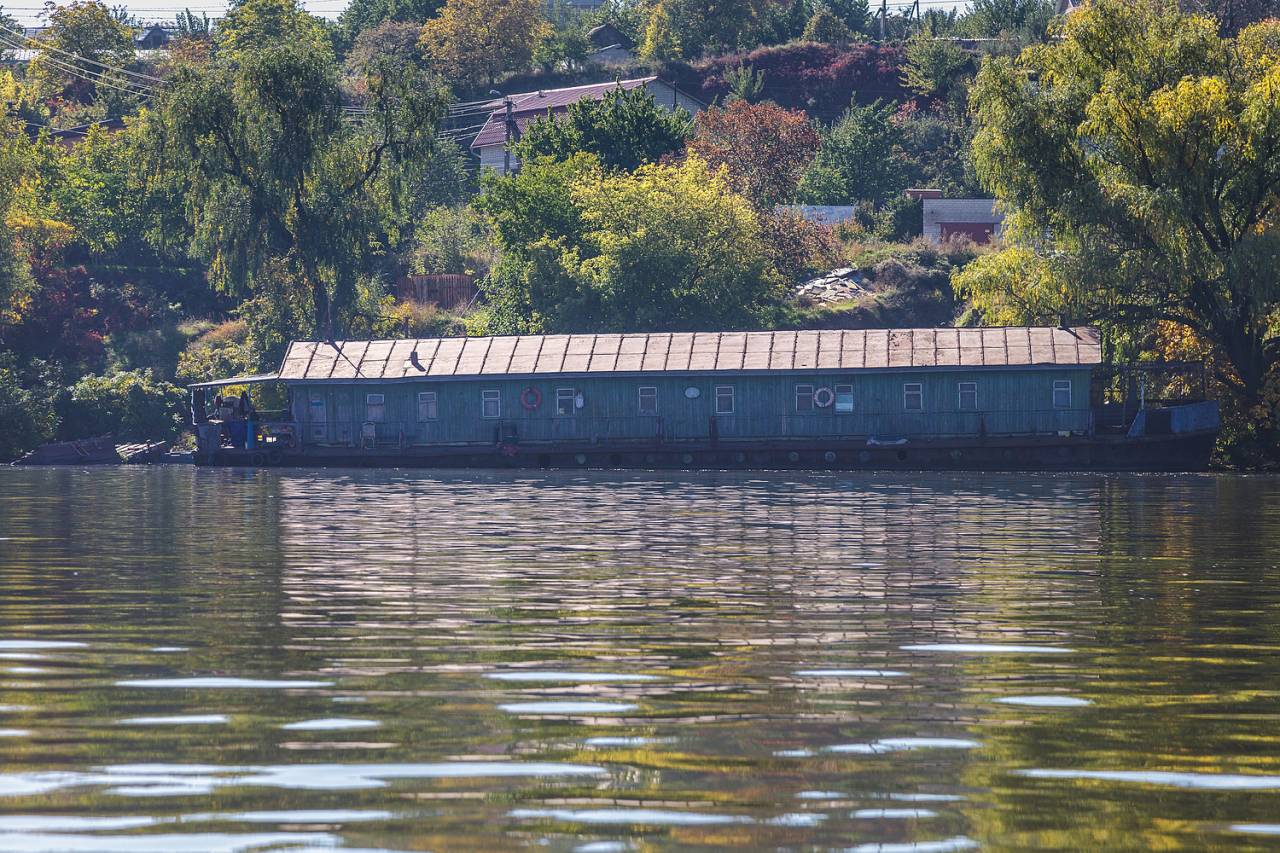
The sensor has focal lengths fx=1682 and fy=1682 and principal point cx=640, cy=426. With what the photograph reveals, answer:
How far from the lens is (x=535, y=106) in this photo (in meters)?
104

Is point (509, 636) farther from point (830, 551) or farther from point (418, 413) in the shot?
point (418, 413)

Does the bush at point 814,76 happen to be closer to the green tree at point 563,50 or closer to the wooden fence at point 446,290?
the green tree at point 563,50

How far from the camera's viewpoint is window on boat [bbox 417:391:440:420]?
6097 centimetres

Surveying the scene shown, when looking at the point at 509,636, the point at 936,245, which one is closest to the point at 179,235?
the point at 936,245

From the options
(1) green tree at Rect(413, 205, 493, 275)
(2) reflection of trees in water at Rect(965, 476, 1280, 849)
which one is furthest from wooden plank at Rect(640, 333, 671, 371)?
(2) reflection of trees in water at Rect(965, 476, 1280, 849)

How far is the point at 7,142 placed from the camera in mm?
78812

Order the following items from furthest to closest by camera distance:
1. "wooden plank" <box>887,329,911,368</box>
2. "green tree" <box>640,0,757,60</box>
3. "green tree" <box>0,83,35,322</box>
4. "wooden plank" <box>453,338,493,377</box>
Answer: "green tree" <box>640,0,757,60</box>
"green tree" <box>0,83,35,322</box>
"wooden plank" <box>453,338,493,377</box>
"wooden plank" <box>887,329,911,368</box>

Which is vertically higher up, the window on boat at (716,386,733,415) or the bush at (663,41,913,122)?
the bush at (663,41,913,122)

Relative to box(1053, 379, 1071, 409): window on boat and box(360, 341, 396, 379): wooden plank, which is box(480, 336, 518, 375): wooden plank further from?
box(1053, 379, 1071, 409): window on boat

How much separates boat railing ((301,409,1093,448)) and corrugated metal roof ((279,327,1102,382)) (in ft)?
5.57

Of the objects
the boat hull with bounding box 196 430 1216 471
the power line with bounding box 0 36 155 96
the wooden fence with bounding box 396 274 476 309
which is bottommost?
the boat hull with bounding box 196 430 1216 471

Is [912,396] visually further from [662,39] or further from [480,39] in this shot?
[662,39]

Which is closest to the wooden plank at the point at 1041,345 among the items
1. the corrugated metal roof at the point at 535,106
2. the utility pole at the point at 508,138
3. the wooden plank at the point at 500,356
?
the wooden plank at the point at 500,356

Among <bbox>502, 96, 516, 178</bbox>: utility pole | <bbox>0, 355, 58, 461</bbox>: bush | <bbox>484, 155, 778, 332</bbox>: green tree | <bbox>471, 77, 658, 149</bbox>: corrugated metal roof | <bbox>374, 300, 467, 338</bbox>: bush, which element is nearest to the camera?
<bbox>0, 355, 58, 461</bbox>: bush
